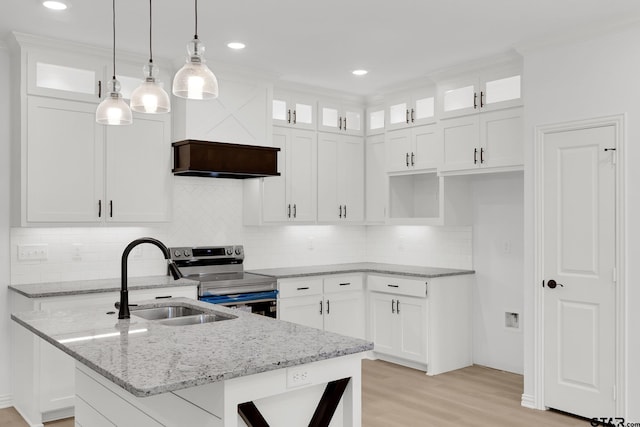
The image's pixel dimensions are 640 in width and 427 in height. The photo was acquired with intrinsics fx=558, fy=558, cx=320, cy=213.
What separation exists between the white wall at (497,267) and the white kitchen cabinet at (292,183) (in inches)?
65.0

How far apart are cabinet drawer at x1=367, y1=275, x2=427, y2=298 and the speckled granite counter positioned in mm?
74

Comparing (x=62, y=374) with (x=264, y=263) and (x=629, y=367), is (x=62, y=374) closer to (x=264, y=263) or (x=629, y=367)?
(x=264, y=263)

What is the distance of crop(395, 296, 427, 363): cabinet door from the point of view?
521 centimetres

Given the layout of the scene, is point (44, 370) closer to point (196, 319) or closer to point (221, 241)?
point (196, 319)

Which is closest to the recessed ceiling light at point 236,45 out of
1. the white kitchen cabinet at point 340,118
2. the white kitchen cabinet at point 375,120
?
the white kitchen cabinet at point 340,118

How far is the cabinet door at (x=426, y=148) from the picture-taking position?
5318mm

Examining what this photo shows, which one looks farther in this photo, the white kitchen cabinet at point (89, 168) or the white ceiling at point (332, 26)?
the white kitchen cabinet at point (89, 168)

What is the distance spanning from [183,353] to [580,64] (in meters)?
A: 3.44

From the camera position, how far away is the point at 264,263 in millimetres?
5746

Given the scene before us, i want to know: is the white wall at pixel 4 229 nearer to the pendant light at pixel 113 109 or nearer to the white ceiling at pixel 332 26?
the white ceiling at pixel 332 26

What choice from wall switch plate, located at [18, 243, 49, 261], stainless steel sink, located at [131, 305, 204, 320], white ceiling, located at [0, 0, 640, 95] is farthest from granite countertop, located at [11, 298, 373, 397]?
white ceiling, located at [0, 0, 640, 95]

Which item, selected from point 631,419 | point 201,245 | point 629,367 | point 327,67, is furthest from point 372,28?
point 631,419

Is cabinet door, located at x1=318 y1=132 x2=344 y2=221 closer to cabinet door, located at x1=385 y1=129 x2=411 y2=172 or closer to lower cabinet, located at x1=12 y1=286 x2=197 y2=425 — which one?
cabinet door, located at x1=385 y1=129 x2=411 y2=172

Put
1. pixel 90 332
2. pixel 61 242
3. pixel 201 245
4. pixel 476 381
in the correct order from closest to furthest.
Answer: pixel 90 332, pixel 61 242, pixel 476 381, pixel 201 245
